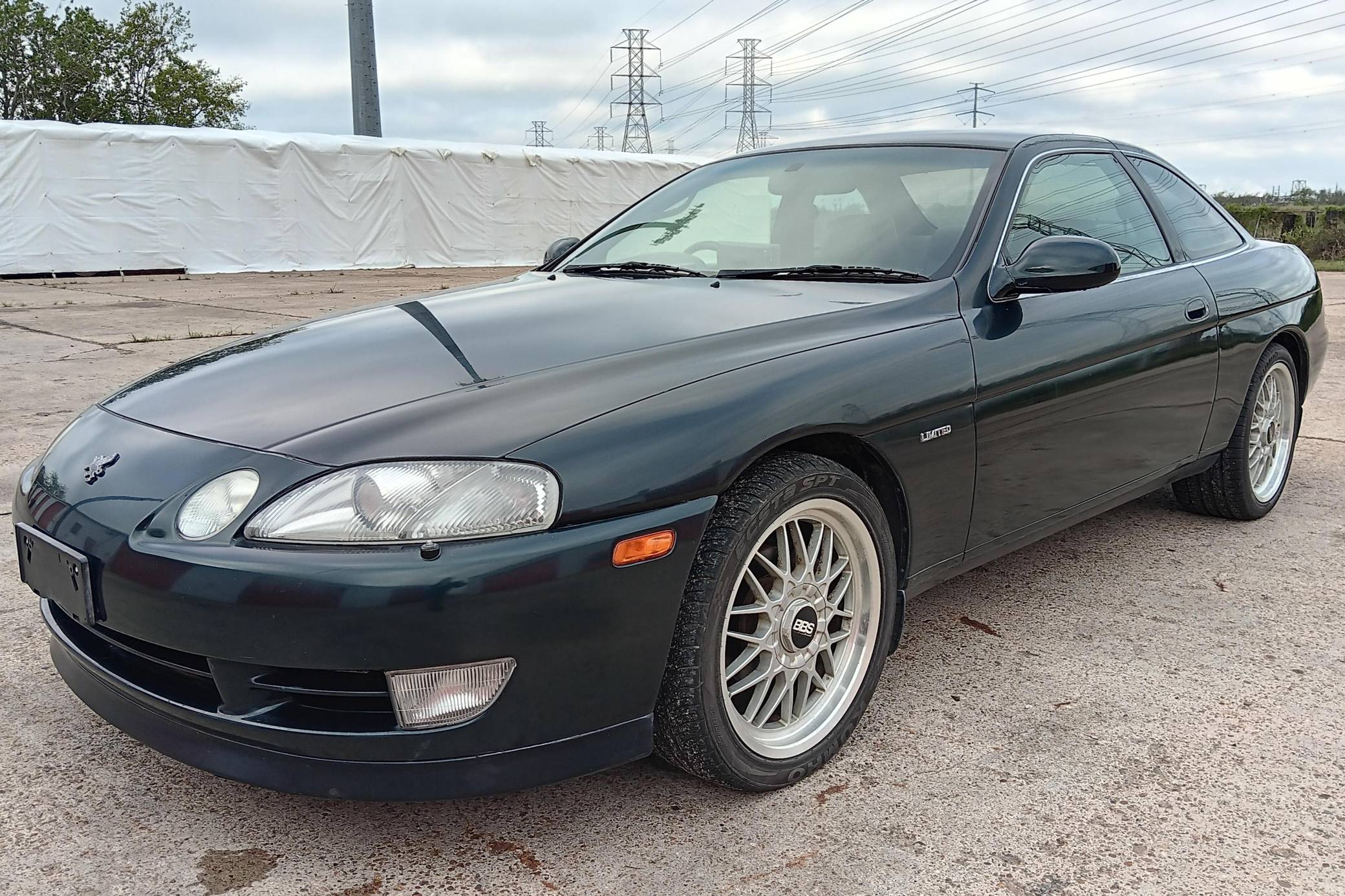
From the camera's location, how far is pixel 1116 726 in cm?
246

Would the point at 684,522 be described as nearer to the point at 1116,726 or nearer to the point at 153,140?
the point at 1116,726

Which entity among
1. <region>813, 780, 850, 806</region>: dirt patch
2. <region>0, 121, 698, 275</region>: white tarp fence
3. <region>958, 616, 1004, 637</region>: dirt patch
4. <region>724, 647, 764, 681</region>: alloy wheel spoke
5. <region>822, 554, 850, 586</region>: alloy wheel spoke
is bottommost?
<region>813, 780, 850, 806</region>: dirt patch

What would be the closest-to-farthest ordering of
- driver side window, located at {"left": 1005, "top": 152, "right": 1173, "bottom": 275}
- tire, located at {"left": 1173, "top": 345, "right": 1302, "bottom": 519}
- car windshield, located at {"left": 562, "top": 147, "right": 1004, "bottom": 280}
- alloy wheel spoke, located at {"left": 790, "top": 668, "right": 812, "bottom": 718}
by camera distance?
alloy wheel spoke, located at {"left": 790, "top": 668, "right": 812, "bottom": 718}
car windshield, located at {"left": 562, "top": 147, "right": 1004, "bottom": 280}
driver side window, located at {"left": 1005, "top": 152, "right": 1173, "bottom": 275}
tire, located at {"left": 1173, "top": 345, "right": 1302, "bottom": 519}

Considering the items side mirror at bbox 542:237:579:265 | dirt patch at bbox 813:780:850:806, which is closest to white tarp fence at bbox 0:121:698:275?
side mirror at bbox 542:237:579:265

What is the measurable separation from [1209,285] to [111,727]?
137 inches

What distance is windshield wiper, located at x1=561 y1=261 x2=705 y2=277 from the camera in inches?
119

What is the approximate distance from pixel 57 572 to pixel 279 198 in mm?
17638

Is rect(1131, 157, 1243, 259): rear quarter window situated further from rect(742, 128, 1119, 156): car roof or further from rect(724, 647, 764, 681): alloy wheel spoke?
rect(724, 647, 764, 681): alloy wheel spoke

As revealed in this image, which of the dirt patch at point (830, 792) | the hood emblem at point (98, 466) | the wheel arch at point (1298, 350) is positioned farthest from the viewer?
the wheel arch at point (1298, 350)

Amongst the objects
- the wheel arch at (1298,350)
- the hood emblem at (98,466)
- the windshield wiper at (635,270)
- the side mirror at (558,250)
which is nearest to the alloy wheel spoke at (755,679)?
the windshield wiper at (635,270)

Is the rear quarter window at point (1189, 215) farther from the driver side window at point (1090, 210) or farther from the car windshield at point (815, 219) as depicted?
the car windshield at point (815, 219)

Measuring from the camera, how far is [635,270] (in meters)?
3.15

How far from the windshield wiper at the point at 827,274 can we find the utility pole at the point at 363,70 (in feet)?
61.1

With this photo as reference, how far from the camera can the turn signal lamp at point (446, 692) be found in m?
1.76
